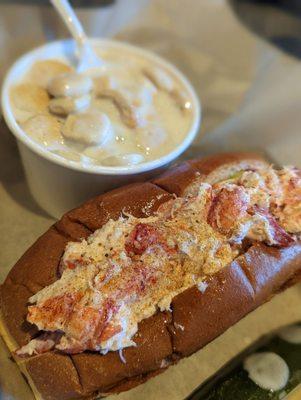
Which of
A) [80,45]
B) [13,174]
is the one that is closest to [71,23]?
[80,45]

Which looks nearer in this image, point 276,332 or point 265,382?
point 265,382

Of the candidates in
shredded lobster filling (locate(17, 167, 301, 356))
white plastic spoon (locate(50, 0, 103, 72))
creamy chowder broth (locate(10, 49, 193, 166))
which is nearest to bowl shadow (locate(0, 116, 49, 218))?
creamy chowder broth (locate(10, 49, 193, 166))

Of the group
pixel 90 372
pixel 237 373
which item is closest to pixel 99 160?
pixel 90 372

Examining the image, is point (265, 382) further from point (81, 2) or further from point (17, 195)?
point (81, 2)

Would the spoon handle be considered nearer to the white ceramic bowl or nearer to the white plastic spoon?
the white plastic spoon

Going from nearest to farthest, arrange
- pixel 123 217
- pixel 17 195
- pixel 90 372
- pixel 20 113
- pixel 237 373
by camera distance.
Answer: pixel 90 372 < pixel 123 217 < pixel 237 373 < pixel 20 113 < pixel 17 195

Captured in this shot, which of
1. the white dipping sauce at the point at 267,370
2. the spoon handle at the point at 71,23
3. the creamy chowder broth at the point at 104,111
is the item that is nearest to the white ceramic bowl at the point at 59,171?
the creamy chowder broth at the point at 104,111

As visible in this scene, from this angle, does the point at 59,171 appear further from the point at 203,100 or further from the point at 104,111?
the point at 203,100
